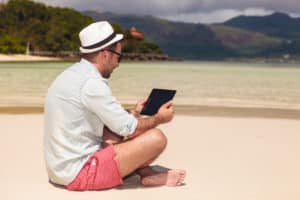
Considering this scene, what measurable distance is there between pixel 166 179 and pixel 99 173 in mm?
671

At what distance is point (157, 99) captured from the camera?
14.3ft

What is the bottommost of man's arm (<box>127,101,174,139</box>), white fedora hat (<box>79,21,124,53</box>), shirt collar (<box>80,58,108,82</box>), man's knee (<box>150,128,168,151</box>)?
man's knee (<box>150,128,168,151</box>)

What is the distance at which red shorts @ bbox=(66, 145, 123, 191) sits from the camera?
4.20 meters

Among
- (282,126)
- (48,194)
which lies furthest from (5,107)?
(48,194)

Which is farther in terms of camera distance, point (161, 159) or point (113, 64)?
point (161, 159)

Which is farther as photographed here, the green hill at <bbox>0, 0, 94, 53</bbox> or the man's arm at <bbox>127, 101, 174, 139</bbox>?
the green hill at <bbox>0, 0, 94, 53</bbox>

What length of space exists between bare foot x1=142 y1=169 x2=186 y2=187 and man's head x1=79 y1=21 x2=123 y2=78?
99cm

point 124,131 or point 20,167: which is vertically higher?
point 124,131

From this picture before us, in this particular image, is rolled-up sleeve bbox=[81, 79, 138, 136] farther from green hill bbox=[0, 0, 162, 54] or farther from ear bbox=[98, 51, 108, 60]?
green hill bbox=[0, 0, 162, 54]

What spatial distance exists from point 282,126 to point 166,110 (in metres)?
5.65

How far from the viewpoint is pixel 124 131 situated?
4.03m

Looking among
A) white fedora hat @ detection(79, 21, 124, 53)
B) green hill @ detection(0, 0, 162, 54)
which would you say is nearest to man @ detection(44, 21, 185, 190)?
white fedora hat @ detection(79, 21, 124, 53)

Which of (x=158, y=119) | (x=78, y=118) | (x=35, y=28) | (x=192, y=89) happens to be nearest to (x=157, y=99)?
(x=158, y=119)

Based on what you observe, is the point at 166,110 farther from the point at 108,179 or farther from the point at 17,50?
the point at 17,50
